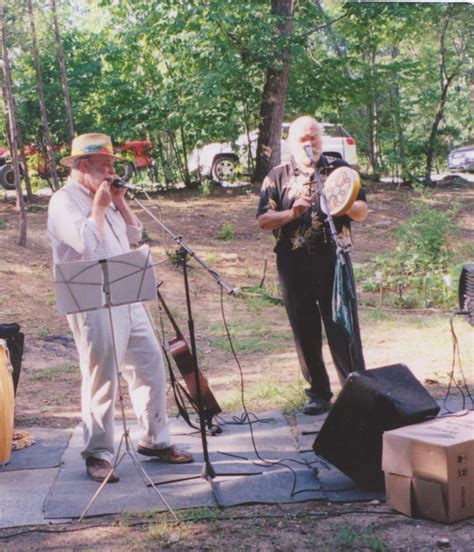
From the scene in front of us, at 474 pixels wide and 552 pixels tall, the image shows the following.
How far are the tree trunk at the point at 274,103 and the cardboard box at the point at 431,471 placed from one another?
11.6 m

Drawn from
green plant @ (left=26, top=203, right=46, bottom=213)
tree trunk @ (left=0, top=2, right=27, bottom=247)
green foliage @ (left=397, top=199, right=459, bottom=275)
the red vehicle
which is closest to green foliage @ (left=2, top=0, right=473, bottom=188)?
the red vehicle

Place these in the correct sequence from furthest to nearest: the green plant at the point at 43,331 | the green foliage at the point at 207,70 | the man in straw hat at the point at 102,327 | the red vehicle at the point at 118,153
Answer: the red vehicle at the point at 118,153 → the green foliage at the point at 207,70 → the green plant at the point at 43,331 → the man in straw hat at the point at 102,327

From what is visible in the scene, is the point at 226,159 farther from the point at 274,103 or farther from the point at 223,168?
the point at 274,103

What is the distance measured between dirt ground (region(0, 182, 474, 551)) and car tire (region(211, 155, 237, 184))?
45.8 inches

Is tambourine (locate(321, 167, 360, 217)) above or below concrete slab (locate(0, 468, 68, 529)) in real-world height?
above

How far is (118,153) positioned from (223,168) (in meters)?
2.48

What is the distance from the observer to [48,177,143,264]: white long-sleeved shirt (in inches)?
153

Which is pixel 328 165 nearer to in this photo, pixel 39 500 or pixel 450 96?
pixel 39 500

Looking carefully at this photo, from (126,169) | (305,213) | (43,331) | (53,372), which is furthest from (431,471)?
(126,169)

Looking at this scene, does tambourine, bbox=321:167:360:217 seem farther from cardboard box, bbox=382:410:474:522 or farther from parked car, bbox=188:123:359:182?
parked car, bbox=188:123:359:182

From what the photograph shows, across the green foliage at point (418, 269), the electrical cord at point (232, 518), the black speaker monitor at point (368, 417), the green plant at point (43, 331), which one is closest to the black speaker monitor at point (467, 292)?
the black speaker monitor at point (368, 417)

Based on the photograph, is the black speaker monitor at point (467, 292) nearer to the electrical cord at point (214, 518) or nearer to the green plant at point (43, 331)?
the electrical cord at point (214, 518)

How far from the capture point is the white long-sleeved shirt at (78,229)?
3.88 m

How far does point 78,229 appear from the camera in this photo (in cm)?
387
